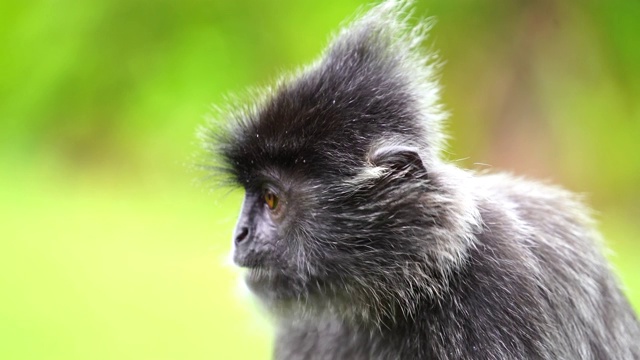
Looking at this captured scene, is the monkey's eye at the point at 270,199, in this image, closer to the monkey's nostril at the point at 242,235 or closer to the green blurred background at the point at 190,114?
the monkey's nostril at the point at 242,235

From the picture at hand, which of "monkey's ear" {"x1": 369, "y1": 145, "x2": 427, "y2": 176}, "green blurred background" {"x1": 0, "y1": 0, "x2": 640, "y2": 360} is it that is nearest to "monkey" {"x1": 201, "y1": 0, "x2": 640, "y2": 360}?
"monkey's ear" {"x1": 369, "y1": 145, "x2": 427, "y2": 176}

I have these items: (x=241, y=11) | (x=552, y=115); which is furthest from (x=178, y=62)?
(x=552, y=115)

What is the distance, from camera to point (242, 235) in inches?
154

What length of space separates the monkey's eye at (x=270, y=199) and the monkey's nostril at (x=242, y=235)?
0.15 m

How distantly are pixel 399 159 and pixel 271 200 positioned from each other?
62 centimetres

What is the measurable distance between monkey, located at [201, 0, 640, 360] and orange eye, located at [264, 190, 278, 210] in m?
0.01

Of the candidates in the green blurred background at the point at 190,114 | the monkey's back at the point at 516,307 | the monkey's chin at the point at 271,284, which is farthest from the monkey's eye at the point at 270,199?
the green blurred background at the point at 190,114

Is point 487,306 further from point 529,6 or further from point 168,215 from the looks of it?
point 529,6

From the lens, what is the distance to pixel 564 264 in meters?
3.95

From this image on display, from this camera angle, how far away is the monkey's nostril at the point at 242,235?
391 centimetres

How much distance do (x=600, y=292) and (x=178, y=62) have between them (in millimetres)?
8970

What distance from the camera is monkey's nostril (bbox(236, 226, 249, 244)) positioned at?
391 cm

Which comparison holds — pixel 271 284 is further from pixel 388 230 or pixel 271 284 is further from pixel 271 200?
pixel 388 230

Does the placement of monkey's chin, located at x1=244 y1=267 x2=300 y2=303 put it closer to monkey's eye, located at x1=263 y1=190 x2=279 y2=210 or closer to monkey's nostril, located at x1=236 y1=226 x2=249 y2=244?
monkey's nostril, located at x1=236 y1=226 x2=249 y2=244
